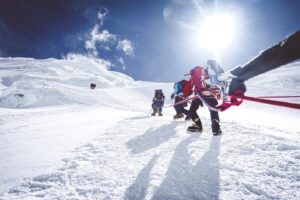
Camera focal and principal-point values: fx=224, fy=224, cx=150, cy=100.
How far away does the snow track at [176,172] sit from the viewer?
2268 mm

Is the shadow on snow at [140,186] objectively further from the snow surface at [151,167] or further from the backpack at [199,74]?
the backpack at [199,74]

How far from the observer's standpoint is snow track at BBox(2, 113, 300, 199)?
7.44 feet

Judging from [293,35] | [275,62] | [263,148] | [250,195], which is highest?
[293,35]

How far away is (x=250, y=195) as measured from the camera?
2.23m

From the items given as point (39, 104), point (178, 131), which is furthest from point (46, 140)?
point (39, 104)

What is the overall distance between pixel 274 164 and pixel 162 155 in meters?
1.55

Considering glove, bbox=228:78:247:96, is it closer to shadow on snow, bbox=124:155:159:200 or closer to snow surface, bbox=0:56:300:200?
snow surface, bbox=0:56:300:200

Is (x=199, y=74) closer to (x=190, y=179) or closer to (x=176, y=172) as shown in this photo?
(x=176, y=172)

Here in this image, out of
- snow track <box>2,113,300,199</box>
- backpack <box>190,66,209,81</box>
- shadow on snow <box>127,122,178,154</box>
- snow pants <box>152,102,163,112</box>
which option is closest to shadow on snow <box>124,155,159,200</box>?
snow track <box>2,113,300,199</box>

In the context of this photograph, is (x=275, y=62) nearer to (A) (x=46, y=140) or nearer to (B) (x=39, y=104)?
(A) (x=46, y=140)

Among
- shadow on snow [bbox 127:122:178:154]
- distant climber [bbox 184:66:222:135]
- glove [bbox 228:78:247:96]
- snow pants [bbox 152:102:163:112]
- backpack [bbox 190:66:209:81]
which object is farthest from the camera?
snow pants [bbox 152:102:163:112]

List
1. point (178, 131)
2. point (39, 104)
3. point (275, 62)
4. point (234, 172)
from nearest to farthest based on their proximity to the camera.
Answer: point (275, 62) → point (234, 172) → point (178, 131) → point (39, 104)

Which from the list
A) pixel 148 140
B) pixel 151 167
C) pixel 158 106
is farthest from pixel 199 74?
pixel 158 106

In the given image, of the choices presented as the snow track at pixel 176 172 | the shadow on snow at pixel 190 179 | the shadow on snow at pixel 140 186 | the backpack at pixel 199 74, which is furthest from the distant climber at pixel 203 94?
the shadow on snow at pixel 140 186
